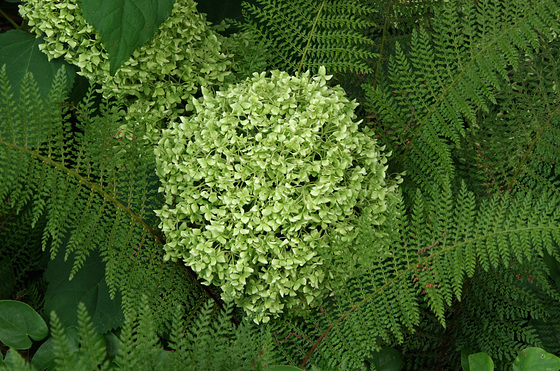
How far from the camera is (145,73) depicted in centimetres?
152

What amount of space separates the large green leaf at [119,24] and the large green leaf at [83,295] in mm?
613

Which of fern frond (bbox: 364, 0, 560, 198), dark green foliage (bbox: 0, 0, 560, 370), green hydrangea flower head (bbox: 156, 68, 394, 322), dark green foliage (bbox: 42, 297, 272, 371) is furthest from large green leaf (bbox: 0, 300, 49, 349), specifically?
fern frond (bbox: 364, 0, 560, 198)

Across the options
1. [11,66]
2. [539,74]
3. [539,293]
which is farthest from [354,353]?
[11,66]

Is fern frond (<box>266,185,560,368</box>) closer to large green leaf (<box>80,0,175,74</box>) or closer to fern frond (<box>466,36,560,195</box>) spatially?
fern frond (<box>466,36,560,195</box>)

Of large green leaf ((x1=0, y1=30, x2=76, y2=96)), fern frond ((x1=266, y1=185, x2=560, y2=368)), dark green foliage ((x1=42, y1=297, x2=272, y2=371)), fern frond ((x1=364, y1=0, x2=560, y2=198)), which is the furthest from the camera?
large green leaf ((x1=0, y1=30, x2=76, y2=96))

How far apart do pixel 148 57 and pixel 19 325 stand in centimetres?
79

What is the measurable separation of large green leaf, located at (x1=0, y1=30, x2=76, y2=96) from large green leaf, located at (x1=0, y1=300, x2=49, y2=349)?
62 cm

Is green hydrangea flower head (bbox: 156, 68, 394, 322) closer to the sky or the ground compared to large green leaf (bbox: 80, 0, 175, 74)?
closer to the ground

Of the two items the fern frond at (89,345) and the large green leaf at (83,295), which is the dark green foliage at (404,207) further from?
the fern frond at (89,345)

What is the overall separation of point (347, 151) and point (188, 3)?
2.15 feet

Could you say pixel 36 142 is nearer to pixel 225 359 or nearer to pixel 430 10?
pixel 225 359

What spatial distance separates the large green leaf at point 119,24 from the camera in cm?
136

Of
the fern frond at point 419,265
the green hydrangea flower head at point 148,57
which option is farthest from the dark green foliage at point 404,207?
the green hydrangea flower head at point 148,57

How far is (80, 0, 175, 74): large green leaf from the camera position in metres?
1.36
